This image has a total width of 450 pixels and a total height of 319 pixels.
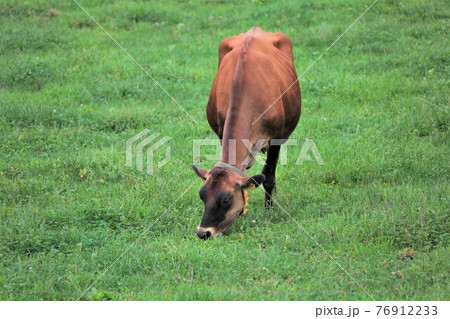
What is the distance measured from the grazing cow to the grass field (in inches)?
17.3

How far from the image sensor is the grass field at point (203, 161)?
21.4 feet

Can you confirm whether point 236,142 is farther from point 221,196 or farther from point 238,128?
point 221,196

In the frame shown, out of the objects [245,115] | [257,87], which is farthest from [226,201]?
[257,87]

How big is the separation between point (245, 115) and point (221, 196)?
1.08 meters

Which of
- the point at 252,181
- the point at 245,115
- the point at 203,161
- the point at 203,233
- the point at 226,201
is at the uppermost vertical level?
the point at 245,115

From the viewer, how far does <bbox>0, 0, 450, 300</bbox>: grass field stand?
6527mm

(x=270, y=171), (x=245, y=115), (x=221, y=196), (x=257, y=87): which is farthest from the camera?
(x=270, y=171)

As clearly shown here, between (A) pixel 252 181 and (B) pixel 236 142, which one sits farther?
(B) pixel 236 142

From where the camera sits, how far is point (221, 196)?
22.2 feet

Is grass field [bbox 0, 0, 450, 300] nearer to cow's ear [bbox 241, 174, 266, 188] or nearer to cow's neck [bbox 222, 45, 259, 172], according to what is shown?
cow's ear [bbox 241, 174, 266, 188]

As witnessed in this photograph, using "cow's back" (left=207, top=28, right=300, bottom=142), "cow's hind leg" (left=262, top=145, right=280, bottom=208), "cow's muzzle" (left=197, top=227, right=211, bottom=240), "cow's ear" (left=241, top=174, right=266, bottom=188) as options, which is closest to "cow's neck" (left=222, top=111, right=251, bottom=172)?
"cow's back" (left=207, top=28, right=300, bottom=142)

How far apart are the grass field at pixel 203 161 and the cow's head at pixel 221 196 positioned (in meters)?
0.28

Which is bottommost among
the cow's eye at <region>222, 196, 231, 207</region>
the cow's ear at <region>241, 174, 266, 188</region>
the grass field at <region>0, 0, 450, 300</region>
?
the grass field at <region>0, 0, 450, 300</region>

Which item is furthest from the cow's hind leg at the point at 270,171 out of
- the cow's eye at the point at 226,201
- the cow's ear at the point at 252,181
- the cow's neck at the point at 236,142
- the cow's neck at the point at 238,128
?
the cow's eye at the point at 226,201
